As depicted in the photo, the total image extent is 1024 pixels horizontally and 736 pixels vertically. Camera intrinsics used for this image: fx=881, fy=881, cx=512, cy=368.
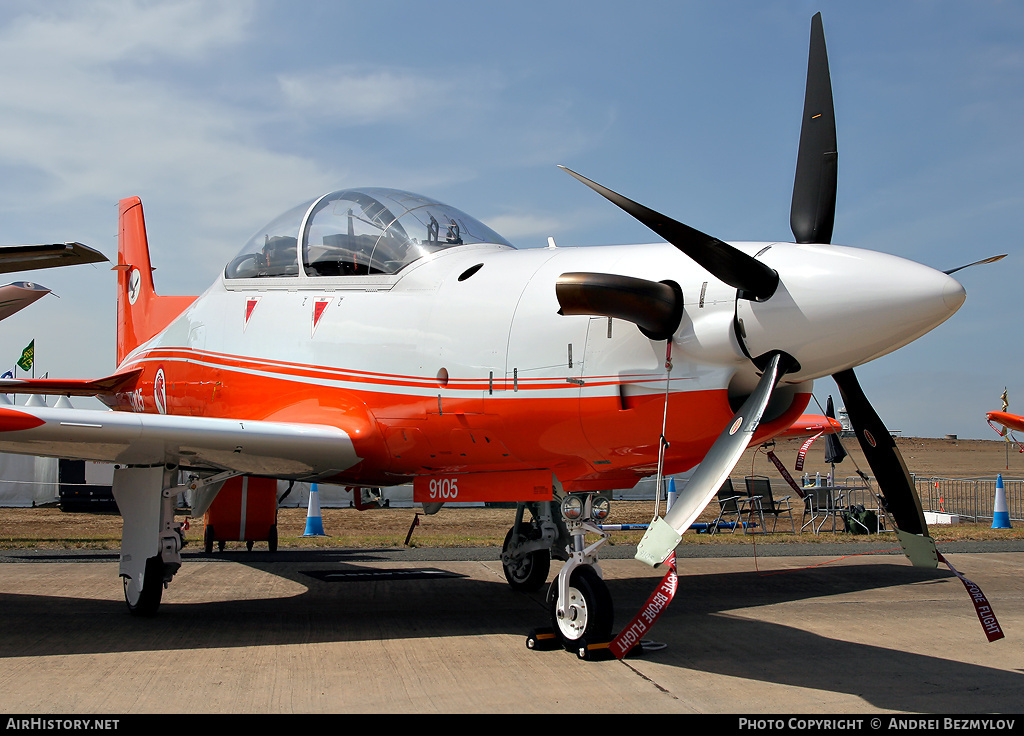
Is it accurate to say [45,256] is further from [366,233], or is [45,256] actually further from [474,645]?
[474,645]

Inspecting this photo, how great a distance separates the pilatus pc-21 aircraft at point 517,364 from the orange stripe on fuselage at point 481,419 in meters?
0.02

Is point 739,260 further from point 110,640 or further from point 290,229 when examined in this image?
point 110,640

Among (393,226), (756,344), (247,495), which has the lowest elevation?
(247,495)

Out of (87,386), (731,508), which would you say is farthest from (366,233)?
(731,508)

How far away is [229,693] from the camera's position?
512cm

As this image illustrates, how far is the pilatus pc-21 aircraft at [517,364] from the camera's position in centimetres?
515

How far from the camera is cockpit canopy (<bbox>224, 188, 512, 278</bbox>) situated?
294 inches

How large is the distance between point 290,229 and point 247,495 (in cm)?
472

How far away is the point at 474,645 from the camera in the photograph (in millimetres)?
6703

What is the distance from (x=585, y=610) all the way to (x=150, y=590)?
13.3 feet

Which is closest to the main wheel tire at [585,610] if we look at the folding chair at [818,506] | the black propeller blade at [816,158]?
the black propeller blade at [816,158]

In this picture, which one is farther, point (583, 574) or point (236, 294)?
point (236, 294)

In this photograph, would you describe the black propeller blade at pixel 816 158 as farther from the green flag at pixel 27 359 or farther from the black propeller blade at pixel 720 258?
the green flag at pixel 27 359

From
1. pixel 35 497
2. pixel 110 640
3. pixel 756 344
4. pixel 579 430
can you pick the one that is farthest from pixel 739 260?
pixel 35 497
